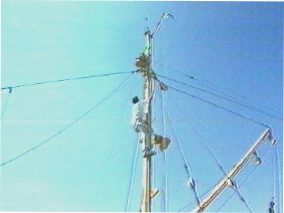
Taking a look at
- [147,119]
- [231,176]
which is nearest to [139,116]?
[147,119]

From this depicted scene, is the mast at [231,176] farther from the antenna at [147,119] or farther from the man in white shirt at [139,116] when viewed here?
the man in white shirt at [139,116]

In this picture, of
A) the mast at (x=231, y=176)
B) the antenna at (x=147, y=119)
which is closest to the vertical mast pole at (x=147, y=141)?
the antenna at (x=147, y=119)

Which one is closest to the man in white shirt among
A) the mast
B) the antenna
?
the antenna

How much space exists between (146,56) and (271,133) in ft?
30.2

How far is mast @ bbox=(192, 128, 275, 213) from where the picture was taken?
68.3 ft

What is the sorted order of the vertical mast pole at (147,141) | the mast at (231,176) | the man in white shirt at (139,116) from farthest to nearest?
the mast at (231,176) < the man in white shirt at (139,116) < the vertical mast pole at (147,141)

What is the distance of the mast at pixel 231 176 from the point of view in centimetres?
2083

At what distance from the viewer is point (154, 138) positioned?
19.7m

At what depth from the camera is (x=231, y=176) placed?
880 inches

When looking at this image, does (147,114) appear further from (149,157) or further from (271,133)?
(271,133)

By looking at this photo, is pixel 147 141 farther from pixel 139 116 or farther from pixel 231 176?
pixel 231 176

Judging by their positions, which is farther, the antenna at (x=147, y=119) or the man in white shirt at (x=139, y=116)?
the man in white shirt at (x=139, y=116)

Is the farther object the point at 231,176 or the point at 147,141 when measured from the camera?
the point at 231,176

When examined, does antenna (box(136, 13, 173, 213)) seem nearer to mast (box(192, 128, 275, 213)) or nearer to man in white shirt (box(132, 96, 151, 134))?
man in white shirt (box(132, 96, 151, 134))
